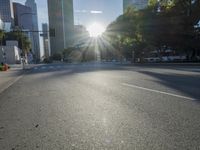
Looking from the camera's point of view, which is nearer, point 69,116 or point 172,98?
point 69,116

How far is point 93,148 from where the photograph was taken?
13.4ft

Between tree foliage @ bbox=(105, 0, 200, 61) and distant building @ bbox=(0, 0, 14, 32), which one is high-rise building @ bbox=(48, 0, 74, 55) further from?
tree foliage @ bbox=(105, 0, 200, 61)

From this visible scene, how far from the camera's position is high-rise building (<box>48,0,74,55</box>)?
125188 mm

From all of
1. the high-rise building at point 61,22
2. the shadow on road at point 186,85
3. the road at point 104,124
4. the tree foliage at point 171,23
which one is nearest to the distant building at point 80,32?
the high-rise building at point 61,22

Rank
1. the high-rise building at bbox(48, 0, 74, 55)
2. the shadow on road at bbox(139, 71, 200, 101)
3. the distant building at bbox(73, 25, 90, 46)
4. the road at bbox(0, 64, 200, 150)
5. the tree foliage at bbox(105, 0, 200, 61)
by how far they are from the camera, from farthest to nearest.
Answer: the distant building at bbox(73, 25, 90, 46) < the high-rise building at bbox(48, 0, 74, 55) < the tree foliage at bbox(105, 0, 200, 61) < the shadow on road at bbox(139, 71, 200, 101) < the road at bbox(0, 64, 200, 150)

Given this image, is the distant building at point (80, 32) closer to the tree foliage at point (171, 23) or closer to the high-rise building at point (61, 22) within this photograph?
the high-rise building at point (61, 22)

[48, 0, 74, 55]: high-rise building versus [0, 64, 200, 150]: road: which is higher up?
[48, 0, 74, 55]: high-rise building

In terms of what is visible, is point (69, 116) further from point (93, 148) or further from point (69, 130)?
point (93, 148)

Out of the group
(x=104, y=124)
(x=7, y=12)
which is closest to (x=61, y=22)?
(x=7, y=12)

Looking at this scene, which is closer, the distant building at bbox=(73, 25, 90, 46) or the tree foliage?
the tree foliage

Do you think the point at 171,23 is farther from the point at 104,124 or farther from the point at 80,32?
the point at 80,32

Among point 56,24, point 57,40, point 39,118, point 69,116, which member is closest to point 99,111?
point 69,116

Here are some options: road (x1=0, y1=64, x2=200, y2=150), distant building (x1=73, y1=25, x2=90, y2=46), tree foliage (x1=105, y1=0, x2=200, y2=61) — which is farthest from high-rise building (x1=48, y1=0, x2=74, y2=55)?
road (x1=0, y1=64, x2=200, y2=150)

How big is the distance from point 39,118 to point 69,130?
139 cm
